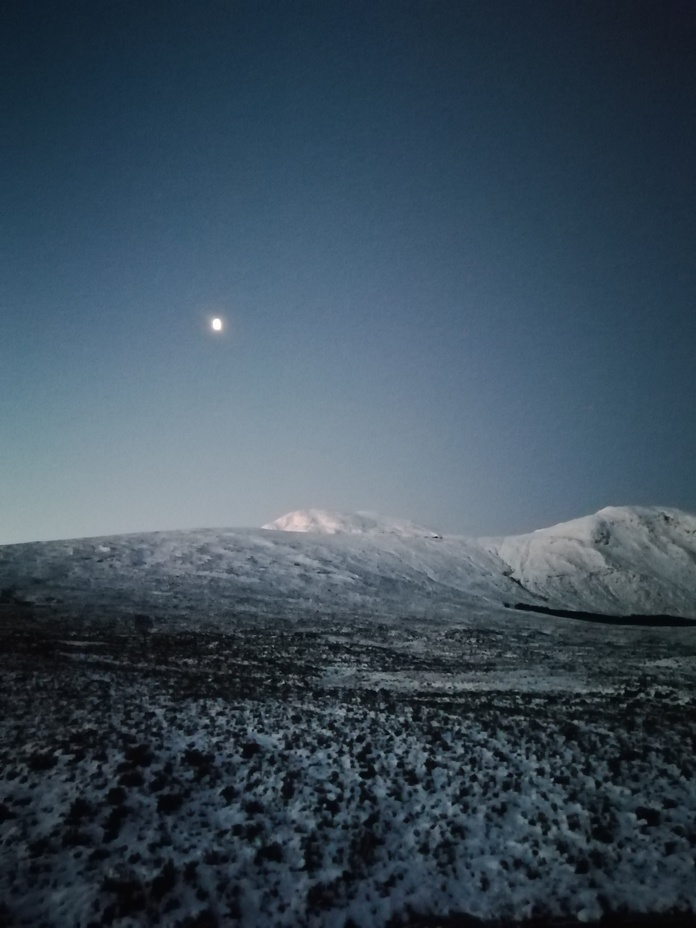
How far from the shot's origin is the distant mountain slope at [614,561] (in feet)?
194

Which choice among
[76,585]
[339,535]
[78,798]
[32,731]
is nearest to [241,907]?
[78,798]

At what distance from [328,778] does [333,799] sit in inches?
31.5

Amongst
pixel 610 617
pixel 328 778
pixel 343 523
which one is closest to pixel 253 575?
pixel 328 778

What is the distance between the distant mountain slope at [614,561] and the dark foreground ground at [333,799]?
155 feet

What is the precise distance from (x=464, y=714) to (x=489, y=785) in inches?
170

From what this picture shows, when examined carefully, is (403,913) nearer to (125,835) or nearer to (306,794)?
(306,794)

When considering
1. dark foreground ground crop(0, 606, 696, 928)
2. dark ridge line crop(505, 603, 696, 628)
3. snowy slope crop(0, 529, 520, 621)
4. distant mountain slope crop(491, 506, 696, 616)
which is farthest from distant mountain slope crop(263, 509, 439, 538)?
dark foreground ground crop(0, 606, 696, 928)

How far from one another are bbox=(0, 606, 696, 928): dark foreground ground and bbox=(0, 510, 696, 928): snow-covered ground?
0.14 ft

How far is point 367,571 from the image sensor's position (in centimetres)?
5356

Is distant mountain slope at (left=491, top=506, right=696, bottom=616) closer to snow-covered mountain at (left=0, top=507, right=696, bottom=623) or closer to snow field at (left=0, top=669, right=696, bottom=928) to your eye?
snow-covered mountain at (left=0, top=507, right=696, bottom=623)

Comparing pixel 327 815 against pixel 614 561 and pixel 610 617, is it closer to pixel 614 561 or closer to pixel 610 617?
pixel 610 617

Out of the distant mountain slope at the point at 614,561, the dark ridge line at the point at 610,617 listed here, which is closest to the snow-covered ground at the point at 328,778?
the dark ridge line at the point at 610,617

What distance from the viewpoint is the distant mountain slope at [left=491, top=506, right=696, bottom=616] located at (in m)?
59.2

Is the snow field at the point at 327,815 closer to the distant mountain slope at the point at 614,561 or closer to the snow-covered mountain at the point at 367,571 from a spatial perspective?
the snow-covered mountain at the point at 367,571
